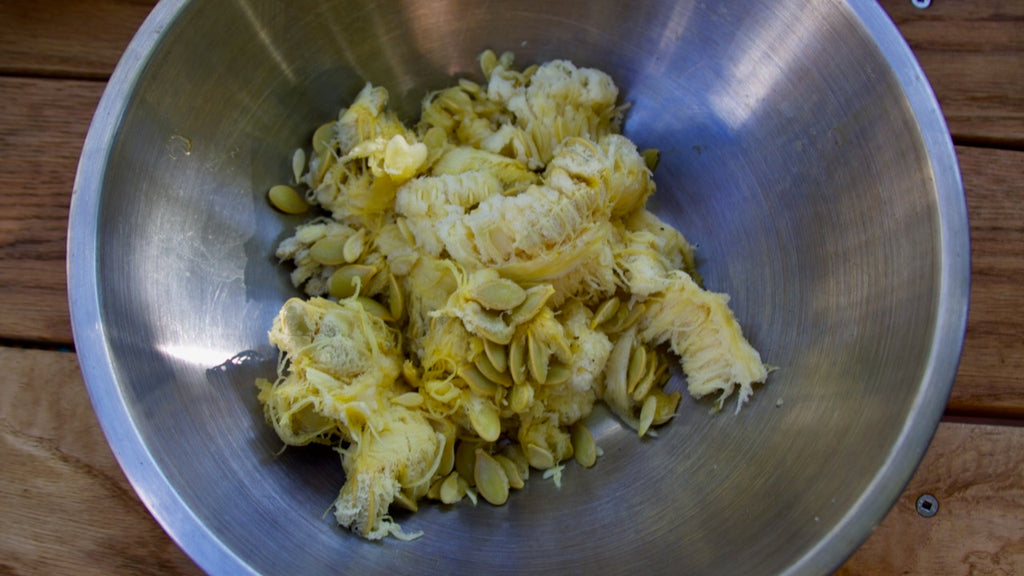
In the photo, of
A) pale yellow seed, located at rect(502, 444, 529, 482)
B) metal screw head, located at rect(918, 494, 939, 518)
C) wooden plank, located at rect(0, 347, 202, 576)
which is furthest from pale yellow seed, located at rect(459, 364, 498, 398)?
metal screw head, located at rect(918, 494, 939, 518)

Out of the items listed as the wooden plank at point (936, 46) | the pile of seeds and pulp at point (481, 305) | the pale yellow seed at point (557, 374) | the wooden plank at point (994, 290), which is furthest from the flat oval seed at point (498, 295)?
the wooden plank at point (936, 46)

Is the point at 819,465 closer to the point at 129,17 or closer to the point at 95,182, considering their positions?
the point at 95,182

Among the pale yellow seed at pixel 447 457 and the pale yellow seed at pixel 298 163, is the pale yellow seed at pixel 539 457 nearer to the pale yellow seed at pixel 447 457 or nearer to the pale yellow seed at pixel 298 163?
the pale yellow seed at pixel 447 457

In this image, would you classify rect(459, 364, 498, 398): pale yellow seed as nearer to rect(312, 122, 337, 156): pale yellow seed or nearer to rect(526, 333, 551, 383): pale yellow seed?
rect(526, 333, 551, 383): pale yellow seed

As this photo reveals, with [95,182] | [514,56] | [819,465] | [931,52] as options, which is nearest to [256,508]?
[95,182]

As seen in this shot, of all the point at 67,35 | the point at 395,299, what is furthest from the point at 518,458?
the point at 67,35

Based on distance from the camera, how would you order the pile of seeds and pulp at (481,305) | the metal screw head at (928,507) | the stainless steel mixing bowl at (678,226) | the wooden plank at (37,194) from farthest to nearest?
1. the wooden plank at (37,194)
2. the metal screw head at (928,507)
3. the pile of seeds and pulp at (481,305)
4. the stainless steel mixing bowl at (678,226)
